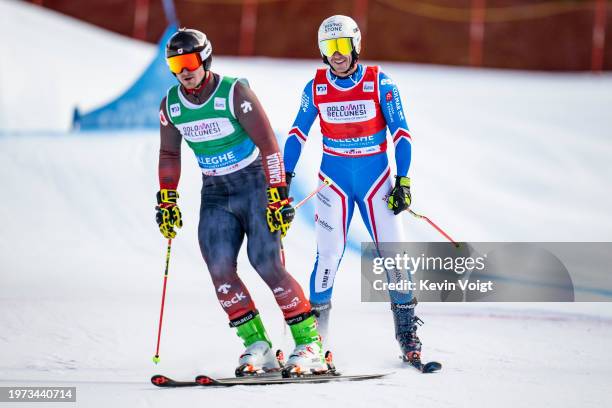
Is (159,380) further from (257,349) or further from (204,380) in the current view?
(257,349)

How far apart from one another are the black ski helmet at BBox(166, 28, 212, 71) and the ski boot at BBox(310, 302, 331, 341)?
179 cm

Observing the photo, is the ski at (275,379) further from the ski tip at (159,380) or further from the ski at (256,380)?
the ski tip at (159,380)

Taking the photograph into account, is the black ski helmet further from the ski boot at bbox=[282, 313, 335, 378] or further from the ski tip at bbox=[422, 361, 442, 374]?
the ski tip at bbox=[422, 361, 442, 374]

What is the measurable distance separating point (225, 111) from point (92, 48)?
13.7 meters

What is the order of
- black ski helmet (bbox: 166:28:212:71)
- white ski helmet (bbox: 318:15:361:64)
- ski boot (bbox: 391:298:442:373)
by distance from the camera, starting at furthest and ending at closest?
ski boot (bbox: 391:298:442:373), white ski helmet (bbox: 318:15:361:64), black ski helmet (bbox: 166:28:212:71)

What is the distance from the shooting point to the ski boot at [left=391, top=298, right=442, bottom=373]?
630cm

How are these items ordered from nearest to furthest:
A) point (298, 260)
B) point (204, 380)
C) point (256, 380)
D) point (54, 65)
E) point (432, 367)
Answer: point (204, 380), point (256, 380), point (432, 367), point (298, 260), point (54, 65)

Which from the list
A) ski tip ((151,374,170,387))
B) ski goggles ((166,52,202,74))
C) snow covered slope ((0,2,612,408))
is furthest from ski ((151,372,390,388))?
ski goggles ((166,52,202,74))

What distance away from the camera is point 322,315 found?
6.61 meters

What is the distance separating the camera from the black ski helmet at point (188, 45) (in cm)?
565

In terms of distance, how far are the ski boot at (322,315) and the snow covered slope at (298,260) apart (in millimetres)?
205

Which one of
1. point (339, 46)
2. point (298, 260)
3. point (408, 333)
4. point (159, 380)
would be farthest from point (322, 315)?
point (298, 260)

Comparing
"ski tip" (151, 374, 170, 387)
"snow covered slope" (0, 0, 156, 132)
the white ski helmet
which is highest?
"snow covered slope" (0, 0, 156, 132)

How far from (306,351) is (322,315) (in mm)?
809
